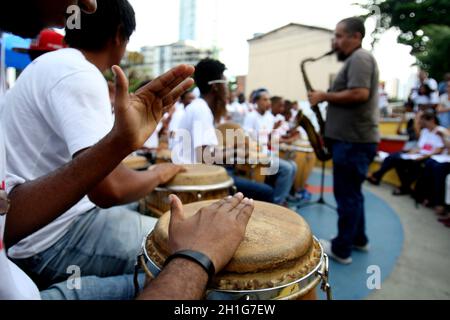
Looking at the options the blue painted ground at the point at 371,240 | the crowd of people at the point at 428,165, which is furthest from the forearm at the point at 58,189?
the crowd of people at the point at 428,165

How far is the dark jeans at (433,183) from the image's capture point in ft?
14.8

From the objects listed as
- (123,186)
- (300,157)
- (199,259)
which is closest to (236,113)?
(300,157)

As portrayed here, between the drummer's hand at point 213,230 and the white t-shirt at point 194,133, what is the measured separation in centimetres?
186

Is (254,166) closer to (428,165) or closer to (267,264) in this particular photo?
(267,264)

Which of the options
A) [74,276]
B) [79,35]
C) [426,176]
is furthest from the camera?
[426,176]

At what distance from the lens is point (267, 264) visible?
0.95m

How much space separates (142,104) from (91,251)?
0.72 metres

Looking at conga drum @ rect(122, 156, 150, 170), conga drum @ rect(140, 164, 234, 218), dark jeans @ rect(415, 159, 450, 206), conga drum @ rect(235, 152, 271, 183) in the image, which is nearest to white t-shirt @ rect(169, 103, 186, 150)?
conga drum @ rect(122, 156, 150, 170)

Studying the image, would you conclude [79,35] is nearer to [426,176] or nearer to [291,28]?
[426,176]

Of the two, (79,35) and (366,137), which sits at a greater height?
(79,35)

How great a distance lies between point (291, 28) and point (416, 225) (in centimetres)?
1753
